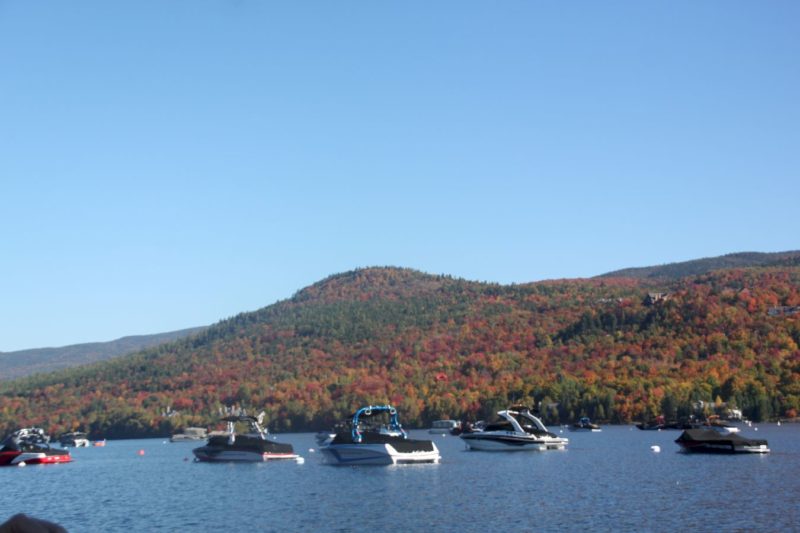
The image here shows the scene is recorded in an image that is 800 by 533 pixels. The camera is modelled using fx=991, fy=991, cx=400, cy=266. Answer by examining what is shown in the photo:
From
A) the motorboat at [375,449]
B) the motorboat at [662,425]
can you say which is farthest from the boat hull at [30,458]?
the motorboat at [662,425]

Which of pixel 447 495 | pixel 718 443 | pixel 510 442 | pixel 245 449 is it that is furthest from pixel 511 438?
pixel 447 495

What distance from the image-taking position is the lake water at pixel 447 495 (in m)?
55.0

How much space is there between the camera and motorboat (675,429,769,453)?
4087 inches

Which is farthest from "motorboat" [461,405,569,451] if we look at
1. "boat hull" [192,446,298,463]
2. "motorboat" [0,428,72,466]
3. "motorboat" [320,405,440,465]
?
"motorboat" [0,428,72,466]

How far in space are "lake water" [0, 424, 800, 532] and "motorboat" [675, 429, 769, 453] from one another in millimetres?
2089

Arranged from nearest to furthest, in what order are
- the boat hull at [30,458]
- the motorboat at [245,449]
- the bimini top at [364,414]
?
the bimini top at [364,414] → the motorboat at [245,449] → the boat hull at [30,458]

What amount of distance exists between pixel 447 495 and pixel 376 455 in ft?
93.5

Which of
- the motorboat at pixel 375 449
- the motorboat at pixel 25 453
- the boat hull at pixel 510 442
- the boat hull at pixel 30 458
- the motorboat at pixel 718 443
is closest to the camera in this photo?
the motorboat at pixel 375 449

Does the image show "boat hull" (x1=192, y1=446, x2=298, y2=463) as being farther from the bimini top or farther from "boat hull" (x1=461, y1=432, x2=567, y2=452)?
"boat hull" (x1=461, y1=432, x2=567, y2=452)

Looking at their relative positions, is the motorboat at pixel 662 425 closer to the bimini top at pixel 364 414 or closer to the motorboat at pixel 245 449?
the bimini top at pixel 364 414

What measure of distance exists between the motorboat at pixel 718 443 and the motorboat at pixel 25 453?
275 ft

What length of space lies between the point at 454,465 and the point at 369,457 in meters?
8.63

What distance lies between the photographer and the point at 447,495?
69.2 metres

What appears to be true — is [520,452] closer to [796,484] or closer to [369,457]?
[369,457]
